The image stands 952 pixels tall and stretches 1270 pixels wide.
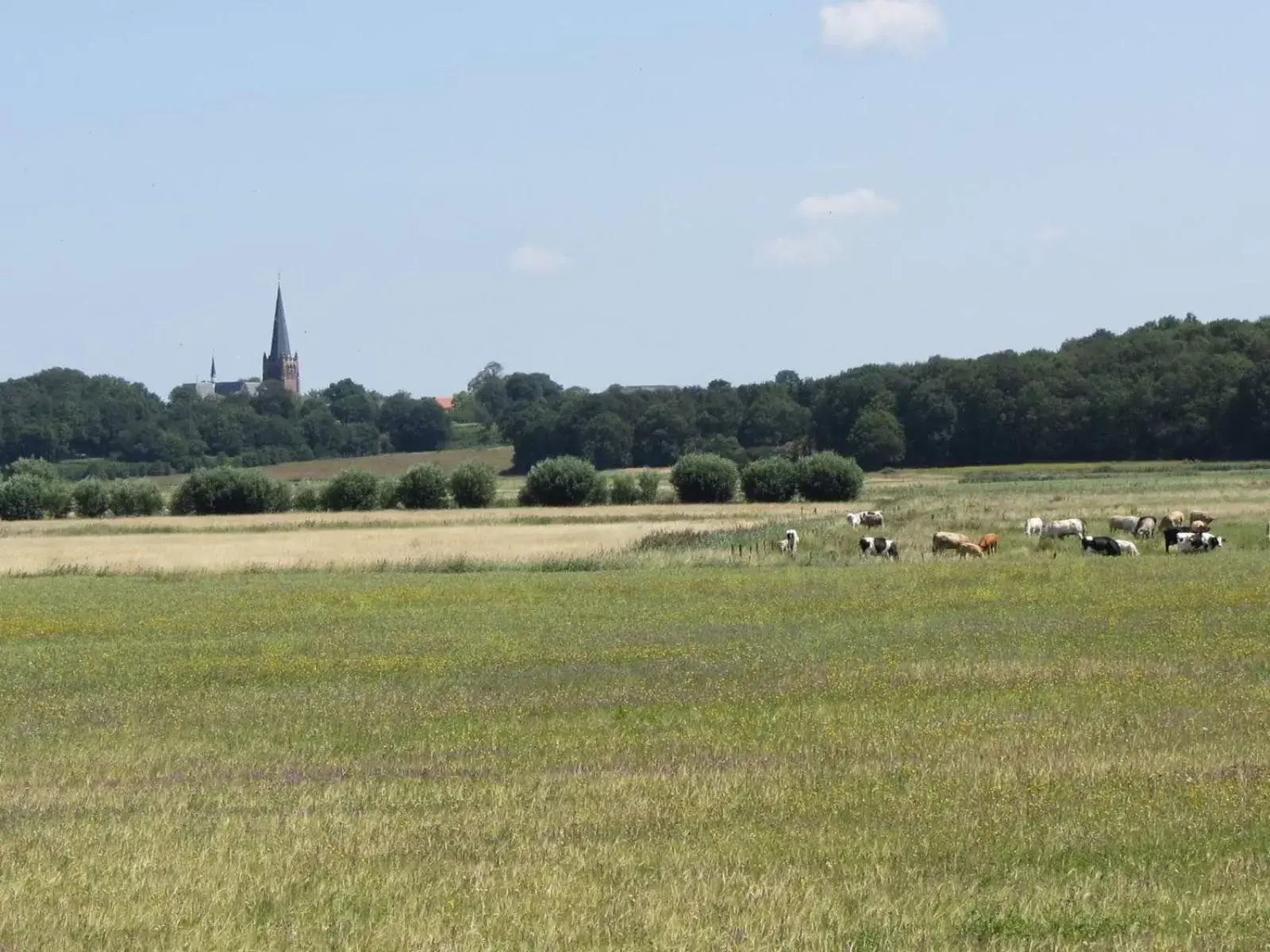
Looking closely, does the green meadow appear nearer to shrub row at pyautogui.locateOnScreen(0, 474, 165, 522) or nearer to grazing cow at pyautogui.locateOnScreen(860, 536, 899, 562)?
grazing cow at pyautogui.locateOnScreen(860, 536, 899, 562)

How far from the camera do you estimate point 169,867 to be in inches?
424

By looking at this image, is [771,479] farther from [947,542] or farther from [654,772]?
[654,772]

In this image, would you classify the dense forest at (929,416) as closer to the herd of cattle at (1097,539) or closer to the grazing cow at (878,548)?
the herd of cattle at (1097,539)

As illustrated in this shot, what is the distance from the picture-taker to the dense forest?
134 meters

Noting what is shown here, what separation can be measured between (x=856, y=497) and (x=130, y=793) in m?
86.6

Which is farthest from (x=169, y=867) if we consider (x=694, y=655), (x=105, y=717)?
(x=694, y=655)

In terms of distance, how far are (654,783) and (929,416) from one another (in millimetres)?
140727

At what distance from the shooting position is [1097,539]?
45594 mm

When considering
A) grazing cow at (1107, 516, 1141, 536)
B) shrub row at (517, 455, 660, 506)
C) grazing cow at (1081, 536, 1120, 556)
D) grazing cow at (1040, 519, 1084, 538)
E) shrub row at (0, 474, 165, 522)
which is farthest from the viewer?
shrub row at (517, 455, 660, 506)

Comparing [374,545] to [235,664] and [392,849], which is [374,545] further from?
[392,849]

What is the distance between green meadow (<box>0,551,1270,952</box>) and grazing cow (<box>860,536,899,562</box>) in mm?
16603

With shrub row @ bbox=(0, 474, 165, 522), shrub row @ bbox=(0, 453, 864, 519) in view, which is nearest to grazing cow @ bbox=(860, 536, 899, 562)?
shrub row @ bbox=(0, 453, 864, 519)

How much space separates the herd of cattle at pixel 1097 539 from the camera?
4525cm

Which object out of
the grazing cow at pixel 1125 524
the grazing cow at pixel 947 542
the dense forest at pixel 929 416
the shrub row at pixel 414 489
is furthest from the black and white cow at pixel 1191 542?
the dense forest at pixel 929 416
